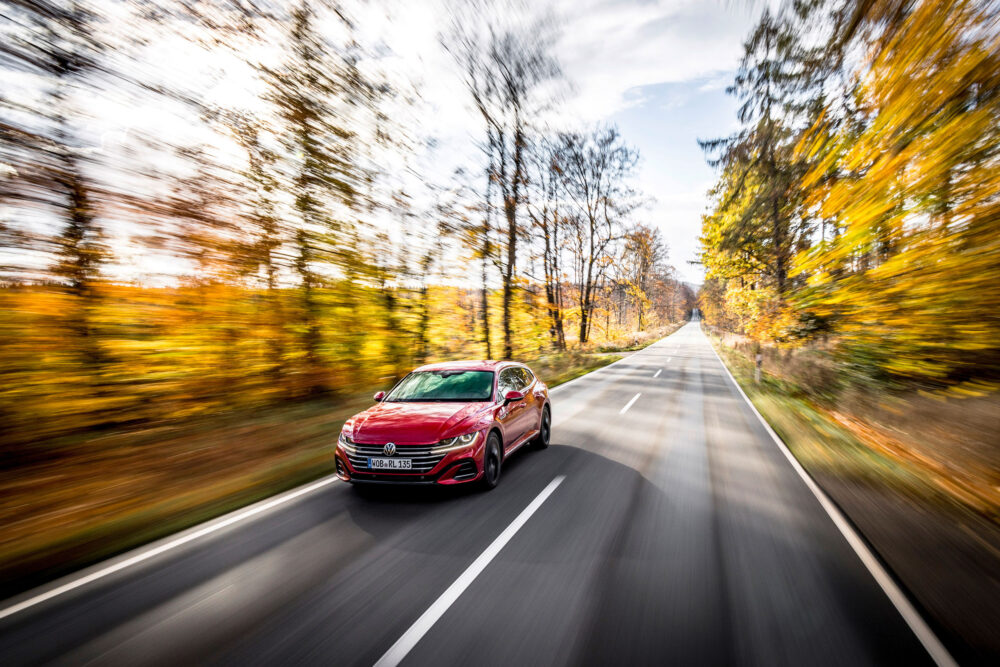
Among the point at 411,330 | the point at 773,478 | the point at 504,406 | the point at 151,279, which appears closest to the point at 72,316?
the point at 151,279

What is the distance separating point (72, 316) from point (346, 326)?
564cm

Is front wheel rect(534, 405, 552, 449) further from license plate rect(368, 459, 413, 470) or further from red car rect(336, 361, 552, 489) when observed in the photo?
license plate rect(368, 459, 413, 470)

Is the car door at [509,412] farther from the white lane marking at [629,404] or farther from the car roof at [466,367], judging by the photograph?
the white lane marking at [629,404]

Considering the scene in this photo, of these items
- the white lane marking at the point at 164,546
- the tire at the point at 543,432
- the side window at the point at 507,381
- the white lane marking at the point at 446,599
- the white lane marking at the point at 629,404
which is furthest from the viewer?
the white lane marking at the point at 629,404

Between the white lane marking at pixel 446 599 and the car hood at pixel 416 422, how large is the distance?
121 centimetres

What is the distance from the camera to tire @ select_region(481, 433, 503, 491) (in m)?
5.32

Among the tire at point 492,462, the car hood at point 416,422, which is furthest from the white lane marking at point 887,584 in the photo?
the car hood at point 416,422

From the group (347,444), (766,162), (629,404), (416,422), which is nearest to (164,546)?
(347,444)

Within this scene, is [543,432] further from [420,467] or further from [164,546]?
[164,546]

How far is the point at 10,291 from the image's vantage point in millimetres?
5801

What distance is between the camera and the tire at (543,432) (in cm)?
746

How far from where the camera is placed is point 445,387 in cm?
625

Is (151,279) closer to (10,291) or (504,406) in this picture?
(10,291)

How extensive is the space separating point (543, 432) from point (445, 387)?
2.29 meters
